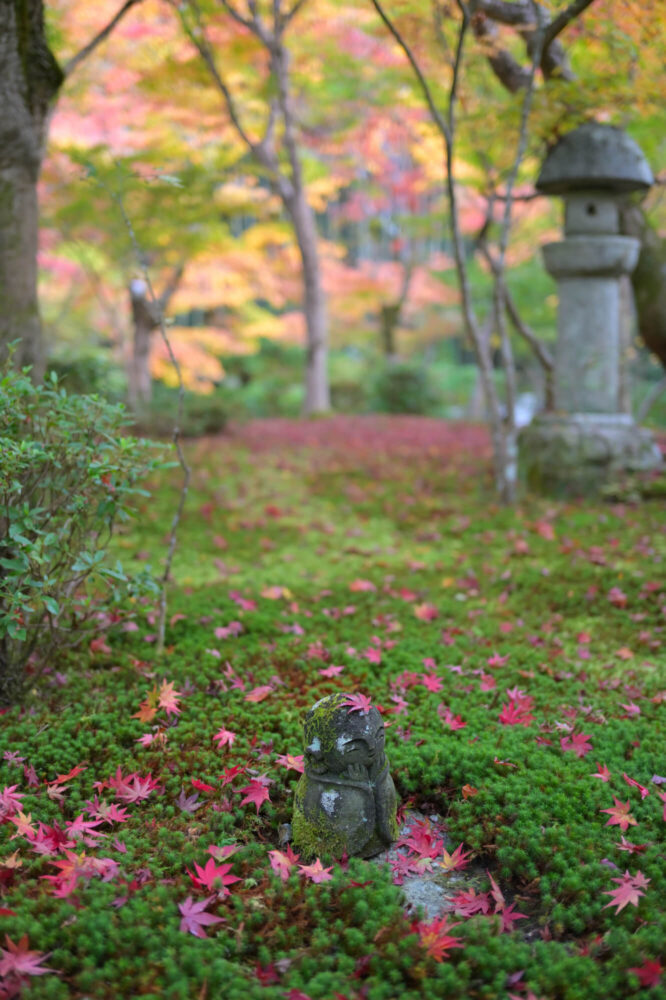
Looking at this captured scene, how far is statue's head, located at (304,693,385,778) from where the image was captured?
231 centimetres

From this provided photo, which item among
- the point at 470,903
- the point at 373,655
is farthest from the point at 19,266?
the point at 470,903

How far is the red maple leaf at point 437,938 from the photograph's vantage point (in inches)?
76.1

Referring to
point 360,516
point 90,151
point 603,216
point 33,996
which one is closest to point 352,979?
point 33,996

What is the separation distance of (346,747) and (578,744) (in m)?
1.08

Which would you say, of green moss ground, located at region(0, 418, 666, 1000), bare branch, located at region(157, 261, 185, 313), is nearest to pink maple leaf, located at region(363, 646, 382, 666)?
green moss ground, located at region(0, 418, 666, 1000)

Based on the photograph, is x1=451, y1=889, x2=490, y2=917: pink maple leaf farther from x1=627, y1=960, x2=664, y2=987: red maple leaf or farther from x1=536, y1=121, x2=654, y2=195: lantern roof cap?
x1=536, y1=121, x2=654, y2=195: lantern roof cap

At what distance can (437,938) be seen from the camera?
196cm

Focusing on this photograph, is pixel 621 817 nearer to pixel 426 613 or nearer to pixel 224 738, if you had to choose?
pixel 224 738

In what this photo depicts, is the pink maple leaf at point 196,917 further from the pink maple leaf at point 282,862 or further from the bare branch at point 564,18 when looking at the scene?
the bare branch at point 564,18

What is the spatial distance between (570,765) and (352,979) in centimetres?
121

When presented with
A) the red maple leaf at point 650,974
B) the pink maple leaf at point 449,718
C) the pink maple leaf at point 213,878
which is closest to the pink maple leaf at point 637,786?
the pink maple leaf at point 449,718

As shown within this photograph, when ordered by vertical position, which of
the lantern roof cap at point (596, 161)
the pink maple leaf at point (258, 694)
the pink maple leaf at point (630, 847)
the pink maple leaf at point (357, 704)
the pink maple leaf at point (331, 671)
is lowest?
the pink maple leaf at point (630, 847)

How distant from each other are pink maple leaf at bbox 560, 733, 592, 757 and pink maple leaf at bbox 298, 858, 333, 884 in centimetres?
112

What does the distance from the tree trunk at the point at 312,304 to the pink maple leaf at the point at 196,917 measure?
1265cm
